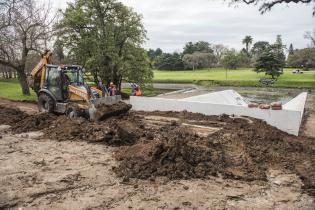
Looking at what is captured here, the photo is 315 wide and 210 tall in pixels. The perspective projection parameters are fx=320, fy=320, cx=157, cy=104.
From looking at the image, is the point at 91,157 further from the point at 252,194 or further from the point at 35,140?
the point at 252,194

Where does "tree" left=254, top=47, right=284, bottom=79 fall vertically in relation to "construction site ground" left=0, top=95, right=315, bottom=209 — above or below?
above

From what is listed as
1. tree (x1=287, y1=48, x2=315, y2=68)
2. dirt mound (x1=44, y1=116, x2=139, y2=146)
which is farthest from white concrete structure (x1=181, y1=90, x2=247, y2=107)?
tree (x1=287, y1=48, x2=315, y2=68)

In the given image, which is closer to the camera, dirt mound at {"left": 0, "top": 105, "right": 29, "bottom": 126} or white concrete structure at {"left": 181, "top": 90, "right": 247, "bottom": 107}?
dirt mound at {"left": 0, "top": 105, "right": 29, "bottom": 126}

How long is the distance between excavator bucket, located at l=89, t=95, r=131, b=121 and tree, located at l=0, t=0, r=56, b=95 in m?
11.4

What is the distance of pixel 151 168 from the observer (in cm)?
766

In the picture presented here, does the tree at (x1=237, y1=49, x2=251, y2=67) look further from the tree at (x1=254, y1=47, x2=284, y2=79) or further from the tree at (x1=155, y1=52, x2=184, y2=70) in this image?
the tree at (x1=254, y1=47, x2=284, y2=79)

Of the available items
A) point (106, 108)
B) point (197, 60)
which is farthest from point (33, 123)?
point (197, 60)

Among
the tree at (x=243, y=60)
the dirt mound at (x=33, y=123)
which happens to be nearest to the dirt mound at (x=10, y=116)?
the dirt mound at (x=33, y=123)

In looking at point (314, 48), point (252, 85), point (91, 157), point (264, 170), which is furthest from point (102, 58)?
point (314, 48)

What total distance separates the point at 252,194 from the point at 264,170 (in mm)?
1575

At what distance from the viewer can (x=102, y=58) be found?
24078 millimetres

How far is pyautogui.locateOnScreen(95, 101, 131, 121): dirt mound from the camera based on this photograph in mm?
12453

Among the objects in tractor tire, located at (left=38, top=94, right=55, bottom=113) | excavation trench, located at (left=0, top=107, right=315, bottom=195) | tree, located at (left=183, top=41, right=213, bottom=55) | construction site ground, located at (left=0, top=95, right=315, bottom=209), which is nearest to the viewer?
construction site ground, located at (left=0, top=95, right=315, bottom=209)

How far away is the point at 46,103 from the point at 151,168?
824 cm
